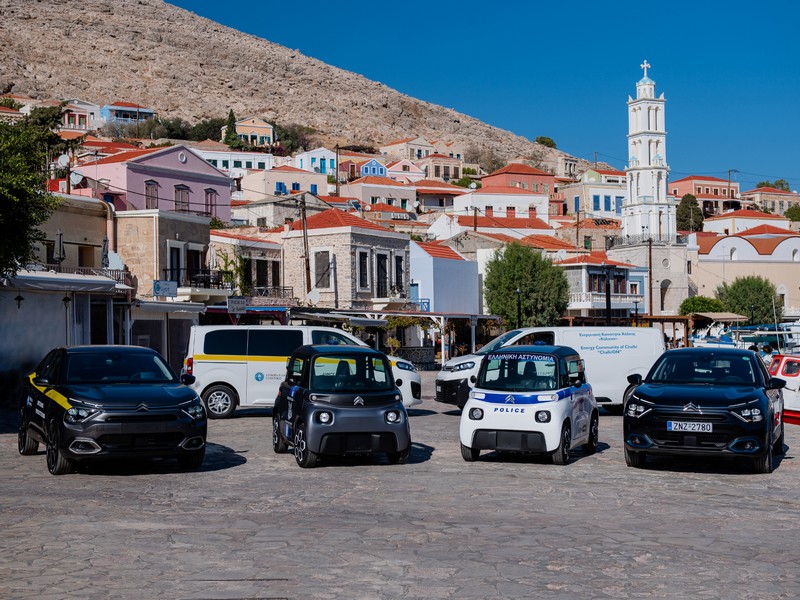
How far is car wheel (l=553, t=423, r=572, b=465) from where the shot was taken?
15.7m

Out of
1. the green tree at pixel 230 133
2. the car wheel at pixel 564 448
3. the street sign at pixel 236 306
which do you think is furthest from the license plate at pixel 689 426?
the green tree at pixel 230 133

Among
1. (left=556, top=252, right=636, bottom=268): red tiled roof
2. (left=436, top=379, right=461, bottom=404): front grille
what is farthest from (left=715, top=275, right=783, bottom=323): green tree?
(left=436, top=379, right=461, bottom=404): front grille

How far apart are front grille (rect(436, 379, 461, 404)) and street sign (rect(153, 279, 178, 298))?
731 inches

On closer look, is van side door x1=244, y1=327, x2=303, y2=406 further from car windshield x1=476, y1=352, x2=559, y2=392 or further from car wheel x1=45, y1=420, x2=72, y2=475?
car wheel x1=45, y1=420, x2=72, y2=475

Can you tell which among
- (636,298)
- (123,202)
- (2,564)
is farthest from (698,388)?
(636,298)

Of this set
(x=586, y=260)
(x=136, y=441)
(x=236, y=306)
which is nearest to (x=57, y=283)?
(x=236, y=306)

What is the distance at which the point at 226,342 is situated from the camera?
23.8 m

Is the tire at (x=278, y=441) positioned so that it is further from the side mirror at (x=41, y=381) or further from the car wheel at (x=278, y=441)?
the side mirror at (x=41, y=381)

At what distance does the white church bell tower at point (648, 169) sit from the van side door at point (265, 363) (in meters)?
79.6

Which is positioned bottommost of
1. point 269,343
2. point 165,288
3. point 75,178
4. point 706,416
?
point 706,416

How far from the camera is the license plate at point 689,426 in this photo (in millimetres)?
14602

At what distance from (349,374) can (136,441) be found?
3394 millimetres

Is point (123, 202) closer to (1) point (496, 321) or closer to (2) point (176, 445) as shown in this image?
(1) point (496, 321)

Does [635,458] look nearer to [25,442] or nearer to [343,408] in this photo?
[343,408]
